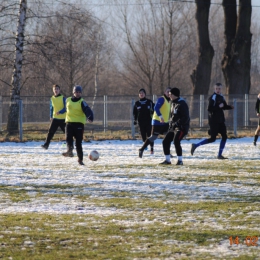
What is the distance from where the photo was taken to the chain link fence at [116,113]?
29.3 meters

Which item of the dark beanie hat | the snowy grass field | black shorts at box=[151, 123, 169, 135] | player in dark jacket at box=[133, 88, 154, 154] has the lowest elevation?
the snowy grass field

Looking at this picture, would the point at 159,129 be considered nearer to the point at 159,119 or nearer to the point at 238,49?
the point at 159,119

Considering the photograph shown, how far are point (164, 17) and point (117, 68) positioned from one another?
13992 mm

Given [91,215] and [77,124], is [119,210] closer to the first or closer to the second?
[91,215]

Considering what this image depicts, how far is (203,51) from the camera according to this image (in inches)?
1469

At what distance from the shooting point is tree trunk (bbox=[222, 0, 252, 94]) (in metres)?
→ 35.4

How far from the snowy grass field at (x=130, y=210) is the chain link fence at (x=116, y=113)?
13271 mm

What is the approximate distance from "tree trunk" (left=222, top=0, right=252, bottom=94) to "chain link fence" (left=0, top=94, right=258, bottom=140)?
351cm

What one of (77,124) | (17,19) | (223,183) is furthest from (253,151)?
(17,19)

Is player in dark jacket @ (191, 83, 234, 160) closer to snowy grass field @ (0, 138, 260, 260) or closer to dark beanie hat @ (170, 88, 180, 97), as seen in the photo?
snowy grass field @ (0, 138, 260, 260)

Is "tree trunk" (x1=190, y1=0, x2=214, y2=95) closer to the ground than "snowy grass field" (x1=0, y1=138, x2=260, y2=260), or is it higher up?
higher up

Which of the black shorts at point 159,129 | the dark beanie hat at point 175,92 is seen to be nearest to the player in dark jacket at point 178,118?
the dark beanie hat at point 175,92
